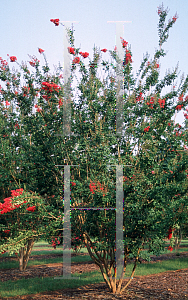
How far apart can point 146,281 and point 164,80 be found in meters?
5.83

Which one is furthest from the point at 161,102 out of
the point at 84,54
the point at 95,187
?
the point at 95,187

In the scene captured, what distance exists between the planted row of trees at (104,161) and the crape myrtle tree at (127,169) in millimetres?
20

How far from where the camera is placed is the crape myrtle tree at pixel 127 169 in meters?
5.50

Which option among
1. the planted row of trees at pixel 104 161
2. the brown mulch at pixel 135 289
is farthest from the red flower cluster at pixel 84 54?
the brown mulch at pixel 135 289

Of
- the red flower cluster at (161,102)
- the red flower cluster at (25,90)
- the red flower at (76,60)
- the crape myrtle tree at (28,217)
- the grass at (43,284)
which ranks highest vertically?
the red flower at (76,60)

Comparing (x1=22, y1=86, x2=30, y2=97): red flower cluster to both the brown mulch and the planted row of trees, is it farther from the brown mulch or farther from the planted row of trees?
the brown mulch

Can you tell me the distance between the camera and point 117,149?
21.9 feet

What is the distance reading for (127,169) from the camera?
5.96 meters

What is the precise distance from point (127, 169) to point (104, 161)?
54cm

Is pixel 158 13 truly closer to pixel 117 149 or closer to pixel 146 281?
pixel 117 149

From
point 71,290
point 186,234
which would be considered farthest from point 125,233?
point 186,234

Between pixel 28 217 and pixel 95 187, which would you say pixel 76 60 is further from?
pixel 28 217

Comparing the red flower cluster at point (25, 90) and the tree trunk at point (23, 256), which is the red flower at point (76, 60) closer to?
the red flower cluster at point (25, 90)

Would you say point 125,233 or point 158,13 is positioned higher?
point 158,13
